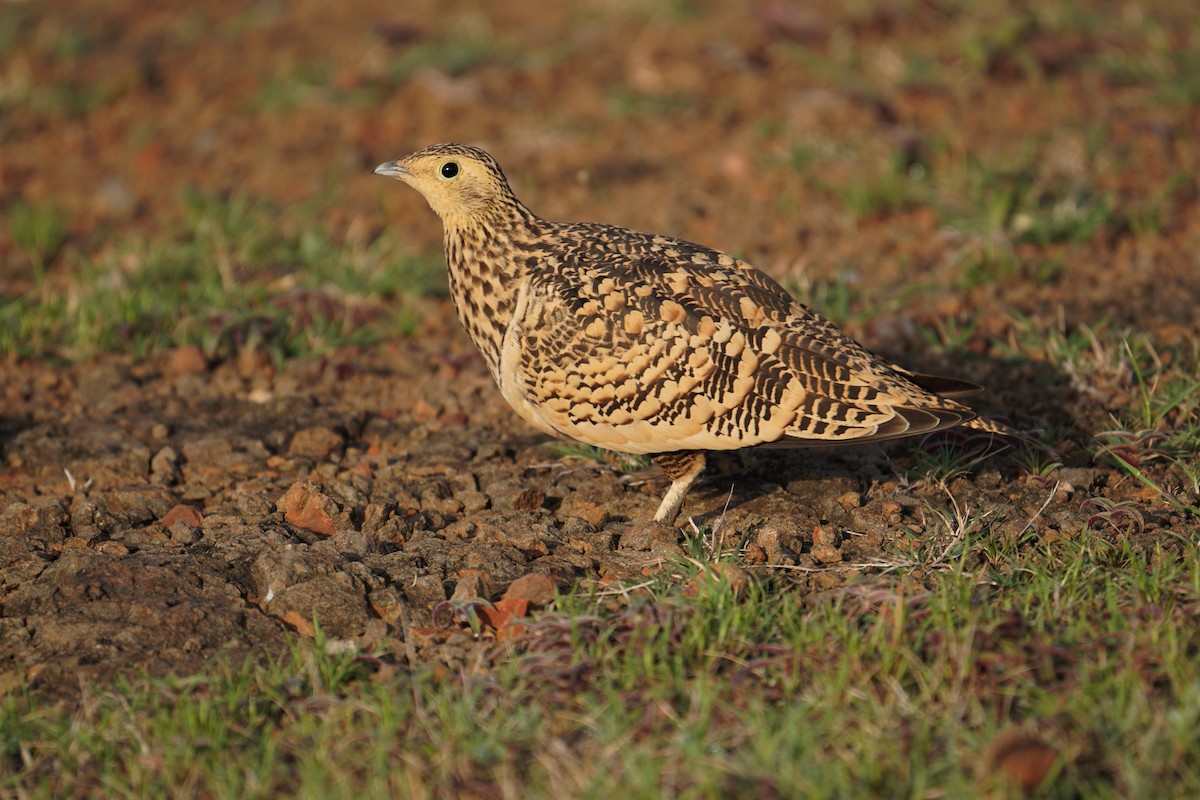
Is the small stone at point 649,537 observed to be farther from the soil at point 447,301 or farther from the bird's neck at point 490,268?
the bird's neck at point 490,268

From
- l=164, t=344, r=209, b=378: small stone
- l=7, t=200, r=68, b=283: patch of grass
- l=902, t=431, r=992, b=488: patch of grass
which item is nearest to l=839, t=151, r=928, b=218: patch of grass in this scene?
l=902, t=431, r=992, b=488: patch of grass

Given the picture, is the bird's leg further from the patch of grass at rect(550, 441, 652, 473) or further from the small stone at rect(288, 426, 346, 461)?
the small stone at rect(288, 426, 346, 461)

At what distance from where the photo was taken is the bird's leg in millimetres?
4902

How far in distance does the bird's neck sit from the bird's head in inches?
0.8

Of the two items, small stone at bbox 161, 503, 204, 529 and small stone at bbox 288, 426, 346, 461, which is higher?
small stone at bbox 161, 503, 204, 529

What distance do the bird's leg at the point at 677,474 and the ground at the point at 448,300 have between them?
14cm

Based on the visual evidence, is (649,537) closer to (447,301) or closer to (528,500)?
(528,500)

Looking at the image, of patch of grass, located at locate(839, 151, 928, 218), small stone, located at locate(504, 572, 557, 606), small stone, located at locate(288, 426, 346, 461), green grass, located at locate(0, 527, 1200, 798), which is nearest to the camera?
green grass, located at locate(0, 527, 1200, 798)

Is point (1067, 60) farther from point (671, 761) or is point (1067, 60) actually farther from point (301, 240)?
point (671, 761)

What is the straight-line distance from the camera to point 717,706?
147 inches

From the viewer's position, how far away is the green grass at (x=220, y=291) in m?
6.54

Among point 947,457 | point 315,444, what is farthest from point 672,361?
point 315,444

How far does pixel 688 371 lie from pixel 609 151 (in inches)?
169

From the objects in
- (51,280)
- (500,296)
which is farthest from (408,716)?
(51,280)
